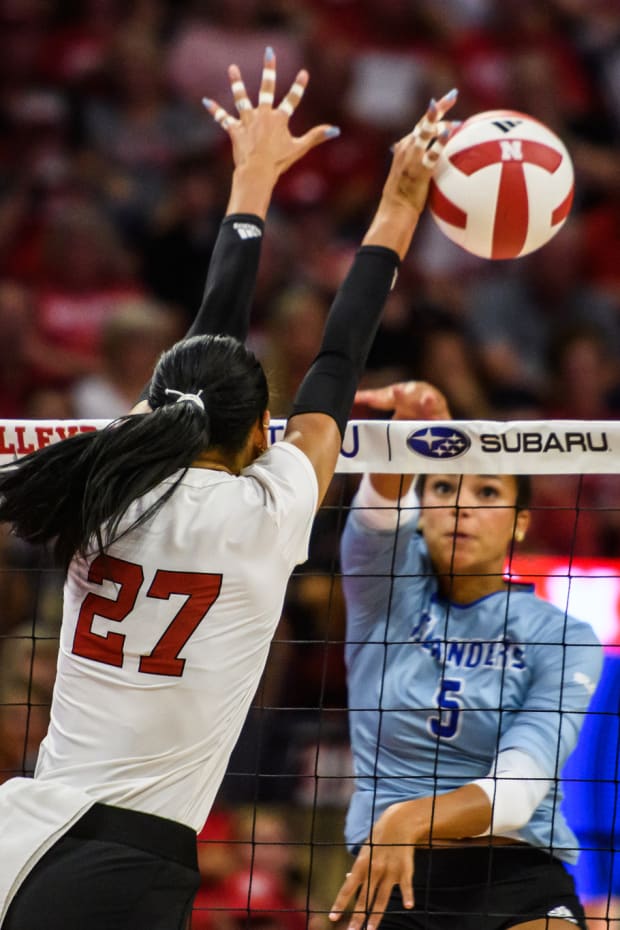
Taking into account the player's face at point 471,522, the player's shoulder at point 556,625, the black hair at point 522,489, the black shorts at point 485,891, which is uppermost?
the black hair at point 522,489

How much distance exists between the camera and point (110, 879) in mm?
2201

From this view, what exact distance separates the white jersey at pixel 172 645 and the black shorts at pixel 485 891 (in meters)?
1.05

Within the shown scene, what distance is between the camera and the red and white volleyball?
3.23 metres

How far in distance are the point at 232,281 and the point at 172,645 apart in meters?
0.96

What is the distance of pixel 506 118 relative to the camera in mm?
3412

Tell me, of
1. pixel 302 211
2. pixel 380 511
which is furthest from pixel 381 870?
pixel 302 211

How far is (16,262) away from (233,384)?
4.94m

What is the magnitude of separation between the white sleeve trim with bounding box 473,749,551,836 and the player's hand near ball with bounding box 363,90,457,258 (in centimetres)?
119

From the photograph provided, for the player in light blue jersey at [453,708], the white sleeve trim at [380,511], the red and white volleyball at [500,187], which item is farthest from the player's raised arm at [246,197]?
the white sleeve trim at [380,511]

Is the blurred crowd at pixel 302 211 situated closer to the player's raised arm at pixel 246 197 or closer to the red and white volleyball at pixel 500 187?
the red and white volleyball at pixel 500 187

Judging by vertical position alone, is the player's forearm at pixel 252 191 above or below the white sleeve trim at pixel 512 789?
above

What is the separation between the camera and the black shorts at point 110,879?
2178 millimetres

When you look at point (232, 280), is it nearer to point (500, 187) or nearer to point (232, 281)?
point (232, 281)

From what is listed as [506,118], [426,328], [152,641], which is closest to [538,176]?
[506,118]
